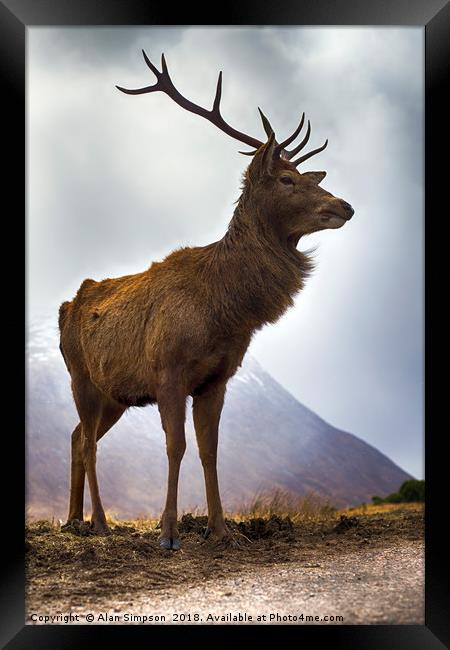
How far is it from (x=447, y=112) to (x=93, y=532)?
5291mm

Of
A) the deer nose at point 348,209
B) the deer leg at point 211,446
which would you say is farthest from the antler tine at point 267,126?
the deer leg at point 211,446

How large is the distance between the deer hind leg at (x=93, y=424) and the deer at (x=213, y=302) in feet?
0.54

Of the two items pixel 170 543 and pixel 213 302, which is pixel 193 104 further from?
pixel 170 543

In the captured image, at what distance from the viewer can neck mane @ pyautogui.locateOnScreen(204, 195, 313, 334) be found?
7.46 meters

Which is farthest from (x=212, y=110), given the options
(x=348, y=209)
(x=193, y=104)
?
(x=348, y=209)

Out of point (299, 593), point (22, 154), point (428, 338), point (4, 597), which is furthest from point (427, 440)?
point (22, 154)

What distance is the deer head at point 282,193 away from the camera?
24.1 feet

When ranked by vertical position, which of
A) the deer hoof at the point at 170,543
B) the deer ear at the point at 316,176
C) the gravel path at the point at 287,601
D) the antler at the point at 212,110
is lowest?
the gravel path at the point at 287,601

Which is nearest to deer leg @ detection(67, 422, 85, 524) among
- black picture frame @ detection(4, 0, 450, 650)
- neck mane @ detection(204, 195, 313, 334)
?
black picture frame @ detection(4, 0, 450, 650)

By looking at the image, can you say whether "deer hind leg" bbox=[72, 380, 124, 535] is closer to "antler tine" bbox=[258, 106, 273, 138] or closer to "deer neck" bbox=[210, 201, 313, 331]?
"deer neck" bbox=[210, 201, 313, 331]

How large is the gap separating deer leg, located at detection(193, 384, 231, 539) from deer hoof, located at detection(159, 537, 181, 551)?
0.57 m

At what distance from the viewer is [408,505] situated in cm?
1150

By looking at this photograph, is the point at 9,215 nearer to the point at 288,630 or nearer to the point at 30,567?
the point at 30,567

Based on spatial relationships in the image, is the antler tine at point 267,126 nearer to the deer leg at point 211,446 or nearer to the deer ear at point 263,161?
the deer ear at point 263,161
